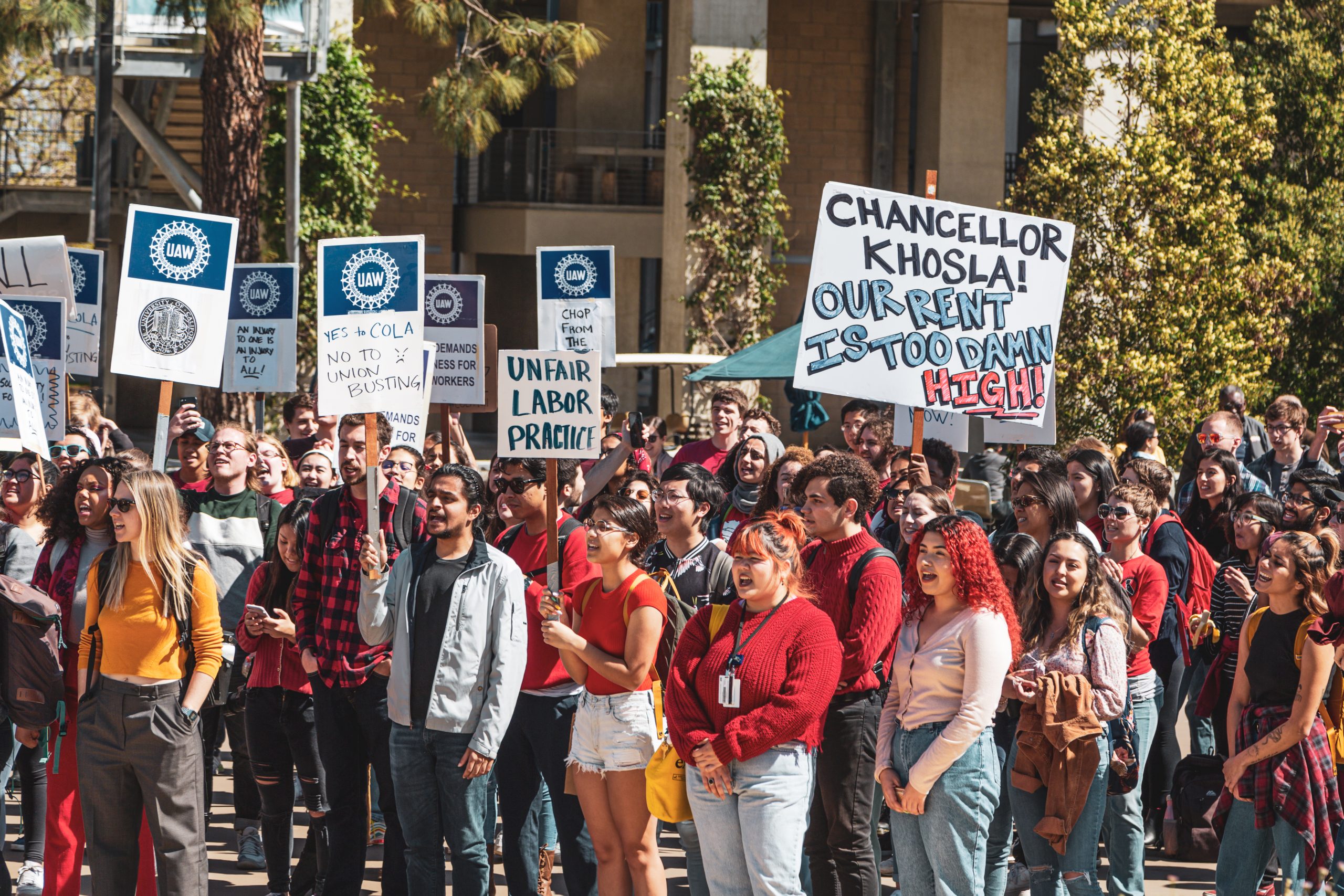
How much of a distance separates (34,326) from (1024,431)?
6165mm

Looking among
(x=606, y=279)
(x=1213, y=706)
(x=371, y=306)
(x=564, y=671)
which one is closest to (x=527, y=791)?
(x=564, y=671)

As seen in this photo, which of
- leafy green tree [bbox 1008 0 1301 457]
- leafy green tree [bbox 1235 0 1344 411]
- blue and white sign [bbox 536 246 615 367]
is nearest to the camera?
blue and white sign [bbox 536 246 615 367]

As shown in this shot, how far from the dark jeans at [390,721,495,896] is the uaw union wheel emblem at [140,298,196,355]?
309cm

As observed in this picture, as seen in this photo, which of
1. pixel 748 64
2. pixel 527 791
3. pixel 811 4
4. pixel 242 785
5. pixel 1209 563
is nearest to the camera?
pixel 527 791

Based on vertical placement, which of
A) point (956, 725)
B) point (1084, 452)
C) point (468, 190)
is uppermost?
point (468, 190)

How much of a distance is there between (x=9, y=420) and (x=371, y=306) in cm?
201

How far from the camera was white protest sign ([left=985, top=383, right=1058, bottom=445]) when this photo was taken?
9720 millimetres

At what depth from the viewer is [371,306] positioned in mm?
6910

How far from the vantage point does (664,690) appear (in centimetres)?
611

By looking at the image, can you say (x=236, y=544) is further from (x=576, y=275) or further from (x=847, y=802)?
(x=576, y=275)

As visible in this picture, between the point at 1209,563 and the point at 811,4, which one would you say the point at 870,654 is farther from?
the point at 811,4

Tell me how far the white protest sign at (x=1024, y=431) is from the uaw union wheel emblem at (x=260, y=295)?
499 centimetres

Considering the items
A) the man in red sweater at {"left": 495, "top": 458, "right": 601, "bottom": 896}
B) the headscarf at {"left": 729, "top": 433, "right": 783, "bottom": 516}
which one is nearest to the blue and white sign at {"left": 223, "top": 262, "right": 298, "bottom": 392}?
the headscarf at {"left": 729, "top": 433, "right": 783, "bottom": 516}

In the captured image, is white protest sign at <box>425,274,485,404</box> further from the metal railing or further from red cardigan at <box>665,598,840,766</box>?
the metal railing
